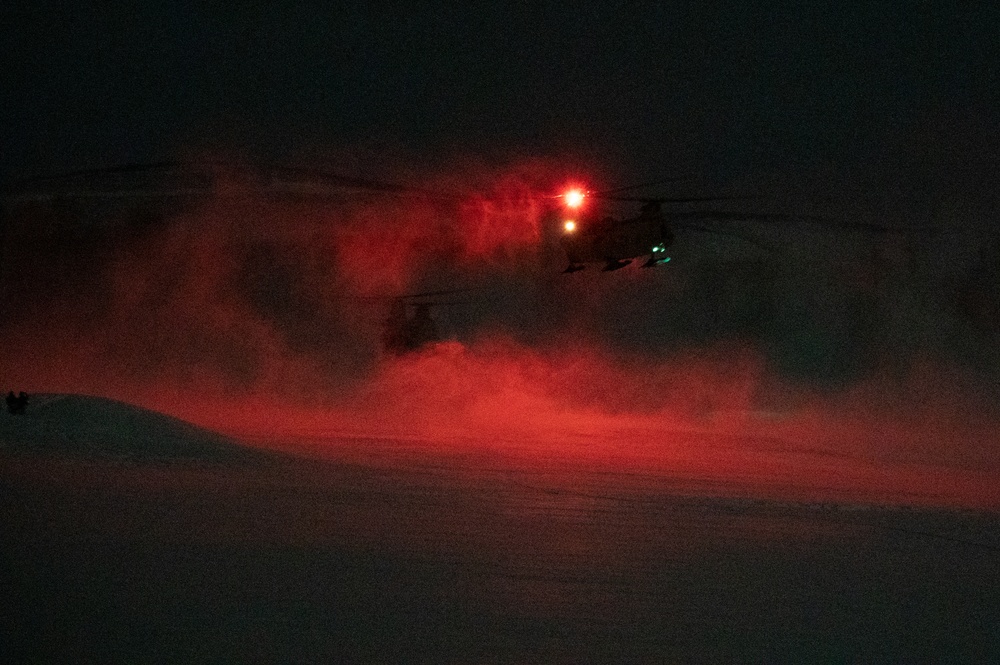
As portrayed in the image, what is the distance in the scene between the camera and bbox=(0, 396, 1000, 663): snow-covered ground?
5.46m

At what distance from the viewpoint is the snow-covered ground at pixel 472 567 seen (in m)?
5.46

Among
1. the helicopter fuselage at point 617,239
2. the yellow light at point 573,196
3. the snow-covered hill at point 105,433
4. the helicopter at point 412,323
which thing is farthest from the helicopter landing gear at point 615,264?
the helicopter at point 412,323


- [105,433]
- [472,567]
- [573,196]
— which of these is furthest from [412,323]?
[472,567]

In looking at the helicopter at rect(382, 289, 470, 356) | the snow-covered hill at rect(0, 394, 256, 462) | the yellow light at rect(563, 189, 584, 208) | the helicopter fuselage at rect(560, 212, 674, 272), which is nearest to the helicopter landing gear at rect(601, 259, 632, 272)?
the helicopter fuselage at rect(560, 212, 674, 272)

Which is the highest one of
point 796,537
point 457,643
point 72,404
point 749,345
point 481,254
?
point 481,254

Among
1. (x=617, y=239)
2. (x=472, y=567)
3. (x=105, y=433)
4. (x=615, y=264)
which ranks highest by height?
(x=617, y=239)

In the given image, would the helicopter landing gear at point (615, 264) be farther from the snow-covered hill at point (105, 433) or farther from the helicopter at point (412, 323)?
the helicopter at point (412, 323)

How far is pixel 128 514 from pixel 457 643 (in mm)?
4055

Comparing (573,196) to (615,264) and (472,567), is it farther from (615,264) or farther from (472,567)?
(472,567)

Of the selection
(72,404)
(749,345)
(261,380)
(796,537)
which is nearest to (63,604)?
(796,537)

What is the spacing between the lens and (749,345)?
2850 cm

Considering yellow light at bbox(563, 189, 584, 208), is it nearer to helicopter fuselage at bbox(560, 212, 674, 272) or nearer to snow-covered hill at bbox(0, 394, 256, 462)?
helicopter fuselage at bbox(560, 212, 674, 272)

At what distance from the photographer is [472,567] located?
702cm

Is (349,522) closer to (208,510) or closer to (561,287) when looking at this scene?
(208,510)
